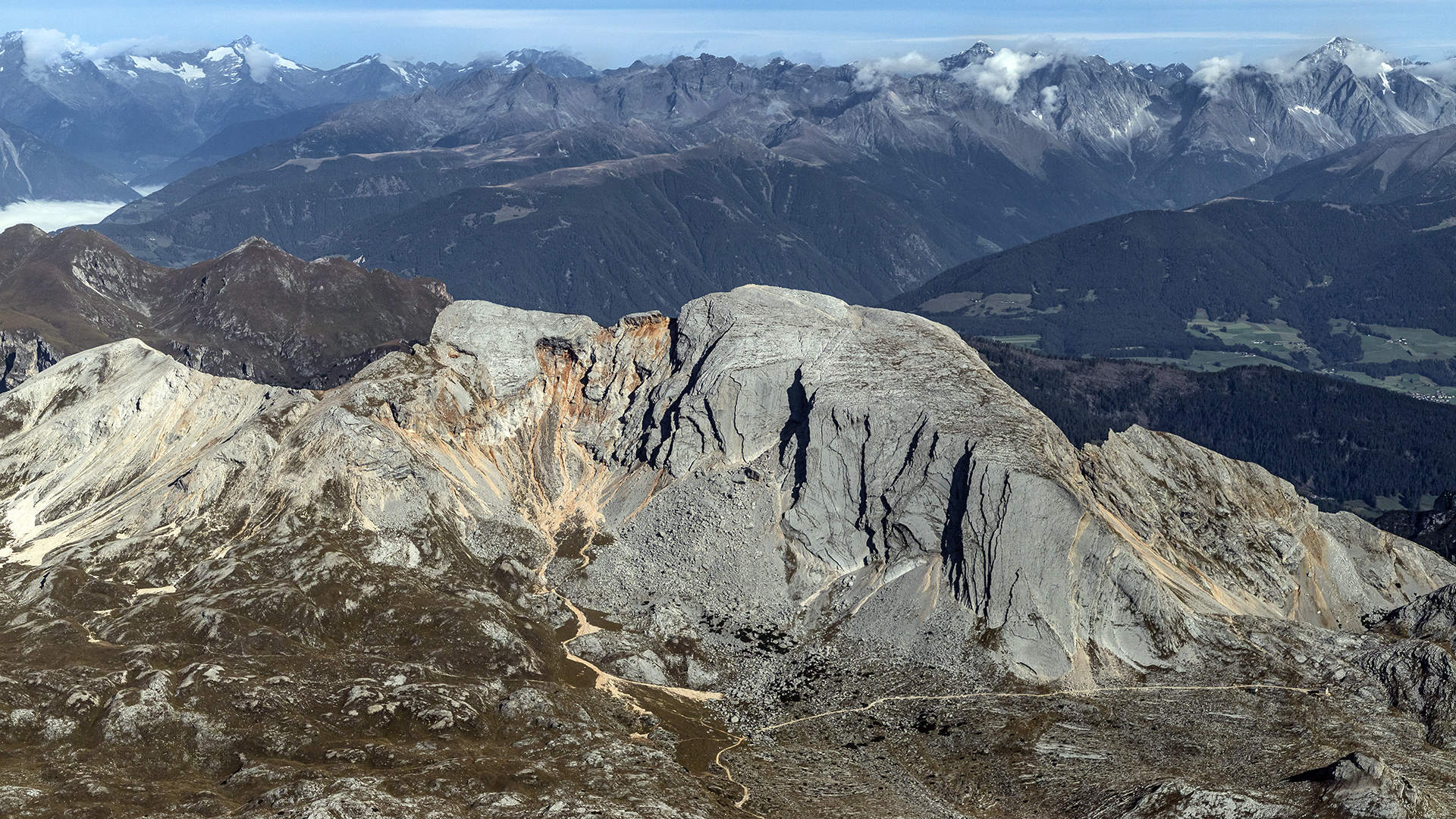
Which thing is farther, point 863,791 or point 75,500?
point 75,500

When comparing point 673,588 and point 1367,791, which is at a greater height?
point 1367,791

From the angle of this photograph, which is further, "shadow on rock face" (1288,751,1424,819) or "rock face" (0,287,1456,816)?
"rock face" (0,287,1456,816)

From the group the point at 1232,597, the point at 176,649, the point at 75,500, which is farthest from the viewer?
the point at 75,500

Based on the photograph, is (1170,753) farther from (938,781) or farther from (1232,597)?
(1232,597)

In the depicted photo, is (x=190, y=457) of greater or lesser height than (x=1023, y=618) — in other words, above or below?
above

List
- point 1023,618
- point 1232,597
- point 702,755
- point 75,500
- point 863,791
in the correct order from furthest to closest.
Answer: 1. point 75,500
2. point 1232,597
3. point 1023,618
4. point 702,755
5. point 863,791

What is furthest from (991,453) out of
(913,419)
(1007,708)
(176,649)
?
(176,649)

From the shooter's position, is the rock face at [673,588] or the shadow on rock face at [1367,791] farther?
the rock face at [673,588]

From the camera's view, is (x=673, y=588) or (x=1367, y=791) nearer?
(x=1367, y=791)
